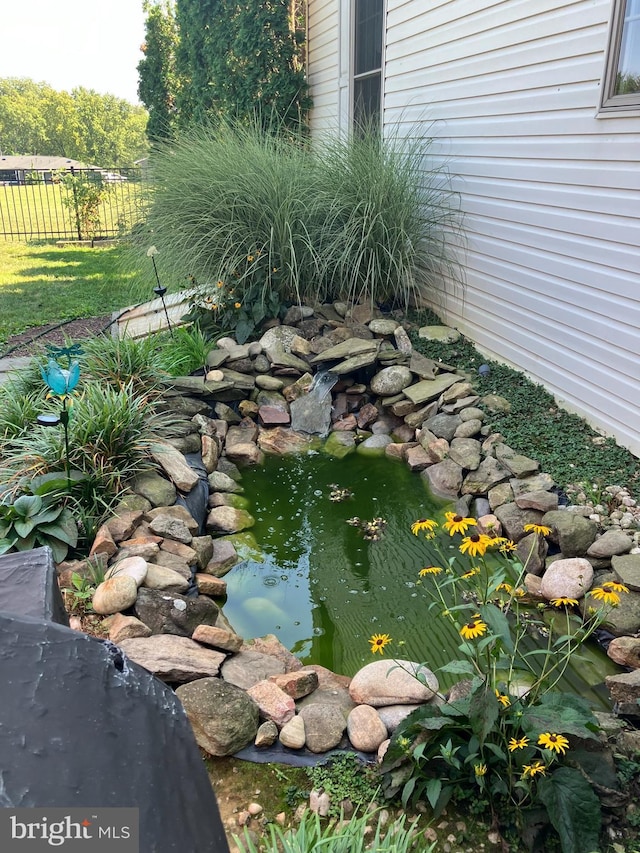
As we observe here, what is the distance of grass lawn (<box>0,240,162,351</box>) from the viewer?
6375 mm

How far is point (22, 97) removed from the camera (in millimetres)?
57281

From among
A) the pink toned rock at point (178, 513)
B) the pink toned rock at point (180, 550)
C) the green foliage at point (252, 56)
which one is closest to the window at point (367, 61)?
the green foliage at point (252, 56)

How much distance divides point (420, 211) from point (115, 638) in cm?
408

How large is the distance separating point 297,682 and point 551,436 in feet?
7.26

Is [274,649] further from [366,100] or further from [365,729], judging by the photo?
[366,100]

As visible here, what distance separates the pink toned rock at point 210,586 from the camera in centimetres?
285

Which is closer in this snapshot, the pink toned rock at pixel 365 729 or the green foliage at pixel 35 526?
the pink toned rock at pixel 365 729

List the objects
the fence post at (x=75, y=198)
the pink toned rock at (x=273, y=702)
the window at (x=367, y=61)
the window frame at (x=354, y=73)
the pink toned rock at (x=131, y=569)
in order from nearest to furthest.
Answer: the pink toned rock at (x=273, y=702) < the pink toned rock at (x=131, y=569) < the window frame at (x=354, y=73) < the window at (x=367, y=61) < the fence post at (x=75, y=198)

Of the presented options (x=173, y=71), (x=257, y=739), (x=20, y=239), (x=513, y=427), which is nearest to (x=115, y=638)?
(x=257, y=739)

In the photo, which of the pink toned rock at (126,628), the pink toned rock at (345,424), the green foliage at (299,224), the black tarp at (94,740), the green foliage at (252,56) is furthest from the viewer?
the green foliage at (252,56)

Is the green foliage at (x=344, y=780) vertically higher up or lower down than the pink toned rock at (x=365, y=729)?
lower down

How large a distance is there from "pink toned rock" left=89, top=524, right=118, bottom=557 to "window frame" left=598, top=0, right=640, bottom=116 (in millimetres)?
3096

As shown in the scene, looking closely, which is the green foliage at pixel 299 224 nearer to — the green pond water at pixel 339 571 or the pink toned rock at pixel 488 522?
the green pond water at pixel 339 571

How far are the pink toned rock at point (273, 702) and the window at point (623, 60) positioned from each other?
120 inches
